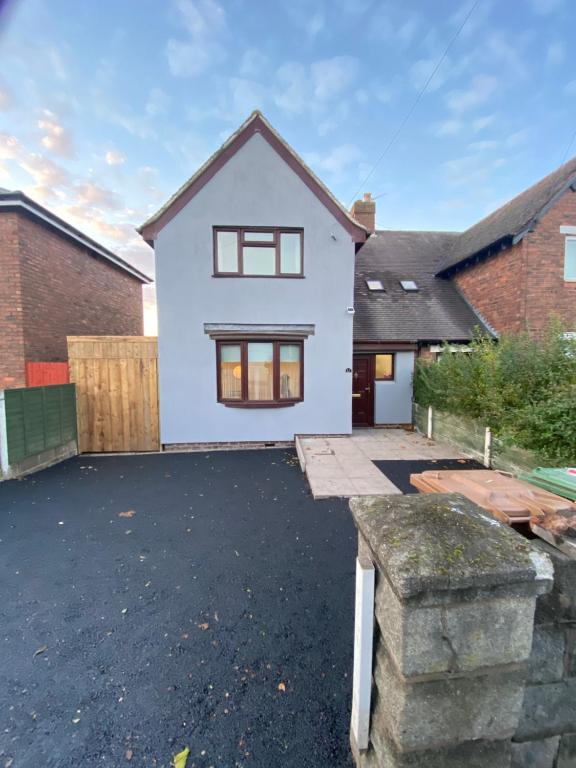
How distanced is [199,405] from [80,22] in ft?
26.0

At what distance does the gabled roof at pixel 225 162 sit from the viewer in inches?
289

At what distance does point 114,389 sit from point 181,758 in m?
7.32

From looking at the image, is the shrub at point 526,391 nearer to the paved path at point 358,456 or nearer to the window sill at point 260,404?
the paved path at point 358,456

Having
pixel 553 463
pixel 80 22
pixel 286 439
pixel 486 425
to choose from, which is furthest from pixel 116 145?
pixel 553 463

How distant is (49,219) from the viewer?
334 inches

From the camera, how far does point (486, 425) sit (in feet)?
20.3

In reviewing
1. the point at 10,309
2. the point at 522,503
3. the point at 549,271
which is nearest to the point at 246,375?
the point at 10,309

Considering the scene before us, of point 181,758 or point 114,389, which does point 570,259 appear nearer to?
point 181,758

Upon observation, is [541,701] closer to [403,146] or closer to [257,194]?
[257,194]

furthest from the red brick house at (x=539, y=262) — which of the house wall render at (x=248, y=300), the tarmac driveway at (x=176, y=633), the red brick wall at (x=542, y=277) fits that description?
the tarmac driveway at (x=176, y=633)

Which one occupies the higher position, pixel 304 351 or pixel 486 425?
pixel 304 351

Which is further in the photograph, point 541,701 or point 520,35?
point 520,35

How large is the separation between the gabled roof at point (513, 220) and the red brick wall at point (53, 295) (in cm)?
1299

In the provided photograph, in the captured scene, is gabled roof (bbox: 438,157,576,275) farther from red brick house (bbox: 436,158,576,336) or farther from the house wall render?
the house wall render
